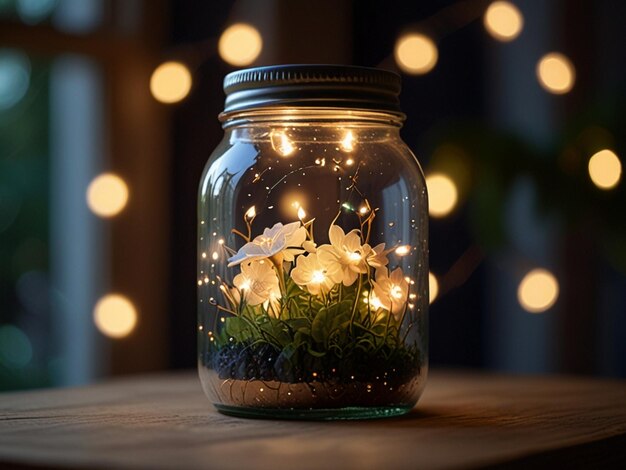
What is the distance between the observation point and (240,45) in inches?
69.2

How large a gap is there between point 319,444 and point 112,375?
98 cm

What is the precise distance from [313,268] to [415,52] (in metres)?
0.93

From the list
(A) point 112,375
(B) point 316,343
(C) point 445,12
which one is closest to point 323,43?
(C) point 445,12

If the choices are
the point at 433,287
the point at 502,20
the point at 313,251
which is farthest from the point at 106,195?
the point at 313,251

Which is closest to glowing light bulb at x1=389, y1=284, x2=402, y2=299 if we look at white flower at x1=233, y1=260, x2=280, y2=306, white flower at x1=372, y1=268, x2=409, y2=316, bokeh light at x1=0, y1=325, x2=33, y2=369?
white flower at x1=372, y1=268, x2=409, y2=316

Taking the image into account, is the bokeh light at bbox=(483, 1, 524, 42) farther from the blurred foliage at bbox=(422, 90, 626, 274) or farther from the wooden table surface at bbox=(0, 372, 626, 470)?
the wooden table surface at bbox=(0, 372, 626, 470)

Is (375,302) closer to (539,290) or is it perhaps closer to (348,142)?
(348,142)

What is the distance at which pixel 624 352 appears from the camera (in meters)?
1.75

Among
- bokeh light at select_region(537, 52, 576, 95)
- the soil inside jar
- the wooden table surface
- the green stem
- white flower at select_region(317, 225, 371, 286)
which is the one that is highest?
bokeh light at select_region(537, 52, 576, 95)

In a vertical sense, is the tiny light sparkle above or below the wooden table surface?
above

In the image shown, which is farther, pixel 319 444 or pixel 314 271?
pixel 314 271

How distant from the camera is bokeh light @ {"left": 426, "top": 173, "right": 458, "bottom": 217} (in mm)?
1816

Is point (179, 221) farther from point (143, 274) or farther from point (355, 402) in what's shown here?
point (355, 402)

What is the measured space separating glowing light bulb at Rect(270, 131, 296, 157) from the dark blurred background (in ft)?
2.48
